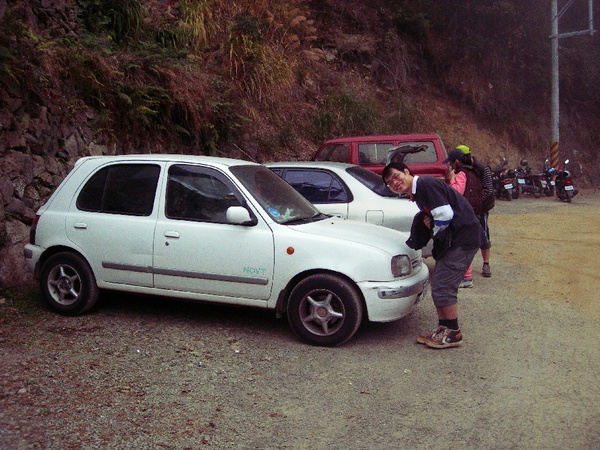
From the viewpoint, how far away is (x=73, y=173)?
22.4 ft

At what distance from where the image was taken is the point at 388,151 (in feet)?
41.5

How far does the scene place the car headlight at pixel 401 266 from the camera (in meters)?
5.82

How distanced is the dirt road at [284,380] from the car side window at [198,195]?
111 centimetres

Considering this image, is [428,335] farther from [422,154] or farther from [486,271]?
[422,154]

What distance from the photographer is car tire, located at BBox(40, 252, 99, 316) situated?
650 centimetres

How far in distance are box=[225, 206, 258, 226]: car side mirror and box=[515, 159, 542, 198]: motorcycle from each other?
61.7 feet

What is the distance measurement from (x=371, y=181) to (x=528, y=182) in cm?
1667

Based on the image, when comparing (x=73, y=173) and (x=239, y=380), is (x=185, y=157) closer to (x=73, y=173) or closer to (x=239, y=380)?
(x=73, y=173)

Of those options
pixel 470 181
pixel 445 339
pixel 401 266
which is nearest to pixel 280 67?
pixel 470 181

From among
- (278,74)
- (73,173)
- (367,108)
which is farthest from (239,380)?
(367,108)

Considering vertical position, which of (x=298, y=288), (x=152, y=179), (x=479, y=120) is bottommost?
(x=298, y=288)

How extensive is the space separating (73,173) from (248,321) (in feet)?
7.85

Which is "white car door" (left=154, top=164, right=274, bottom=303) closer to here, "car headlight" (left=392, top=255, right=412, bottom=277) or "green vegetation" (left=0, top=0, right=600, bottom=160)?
"car headlight" (left=392, top=255, right=412, bottom=277)

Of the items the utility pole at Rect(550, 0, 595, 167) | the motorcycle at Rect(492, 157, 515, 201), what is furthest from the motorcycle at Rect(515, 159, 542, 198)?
the utility pole at Rect(550, 0, 595, 167)
